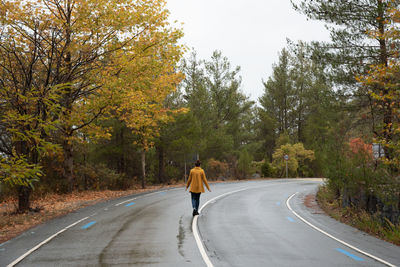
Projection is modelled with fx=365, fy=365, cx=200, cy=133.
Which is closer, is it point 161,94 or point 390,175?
point 390,175

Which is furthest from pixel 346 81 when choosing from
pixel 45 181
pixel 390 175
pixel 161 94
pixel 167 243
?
pixel 45 181

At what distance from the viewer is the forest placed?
11.3 meters

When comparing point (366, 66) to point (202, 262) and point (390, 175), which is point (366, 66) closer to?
point (390, 175)

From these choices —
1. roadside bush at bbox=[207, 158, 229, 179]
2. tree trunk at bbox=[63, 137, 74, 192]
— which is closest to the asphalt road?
tree trunk at bbox=[63, 137, 74, 192]

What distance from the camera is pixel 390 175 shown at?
11.7m

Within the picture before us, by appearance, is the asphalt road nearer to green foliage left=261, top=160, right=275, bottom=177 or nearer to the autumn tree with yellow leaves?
the autumn tree with yellow leaves

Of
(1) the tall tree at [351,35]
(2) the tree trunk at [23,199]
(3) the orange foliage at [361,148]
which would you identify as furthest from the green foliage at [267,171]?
(2) the tree trunk at [23,199]

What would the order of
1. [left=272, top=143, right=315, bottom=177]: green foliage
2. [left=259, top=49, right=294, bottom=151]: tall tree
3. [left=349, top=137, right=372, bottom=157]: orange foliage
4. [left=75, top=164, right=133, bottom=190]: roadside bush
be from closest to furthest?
1. [left=349, top=137, right=372, bottom=157]: orange foliage
2. [left=75, top=164, right=133, bottom=190]: roadside bush
3. [left=272, top=143, right=315, bottom=177]: green foliage
4. [left=259, top=49, right=294, bottom=151]: tall tree

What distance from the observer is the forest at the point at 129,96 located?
11.3 metres

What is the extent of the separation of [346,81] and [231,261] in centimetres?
1453

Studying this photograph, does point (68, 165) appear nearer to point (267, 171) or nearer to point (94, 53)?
point (94, 53)

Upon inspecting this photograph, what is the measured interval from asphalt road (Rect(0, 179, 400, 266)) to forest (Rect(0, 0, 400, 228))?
1.73 metres

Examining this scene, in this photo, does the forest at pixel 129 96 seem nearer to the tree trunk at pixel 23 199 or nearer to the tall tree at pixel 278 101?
the tree trunk at pixel 23 199

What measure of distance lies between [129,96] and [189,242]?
10.2 metres
